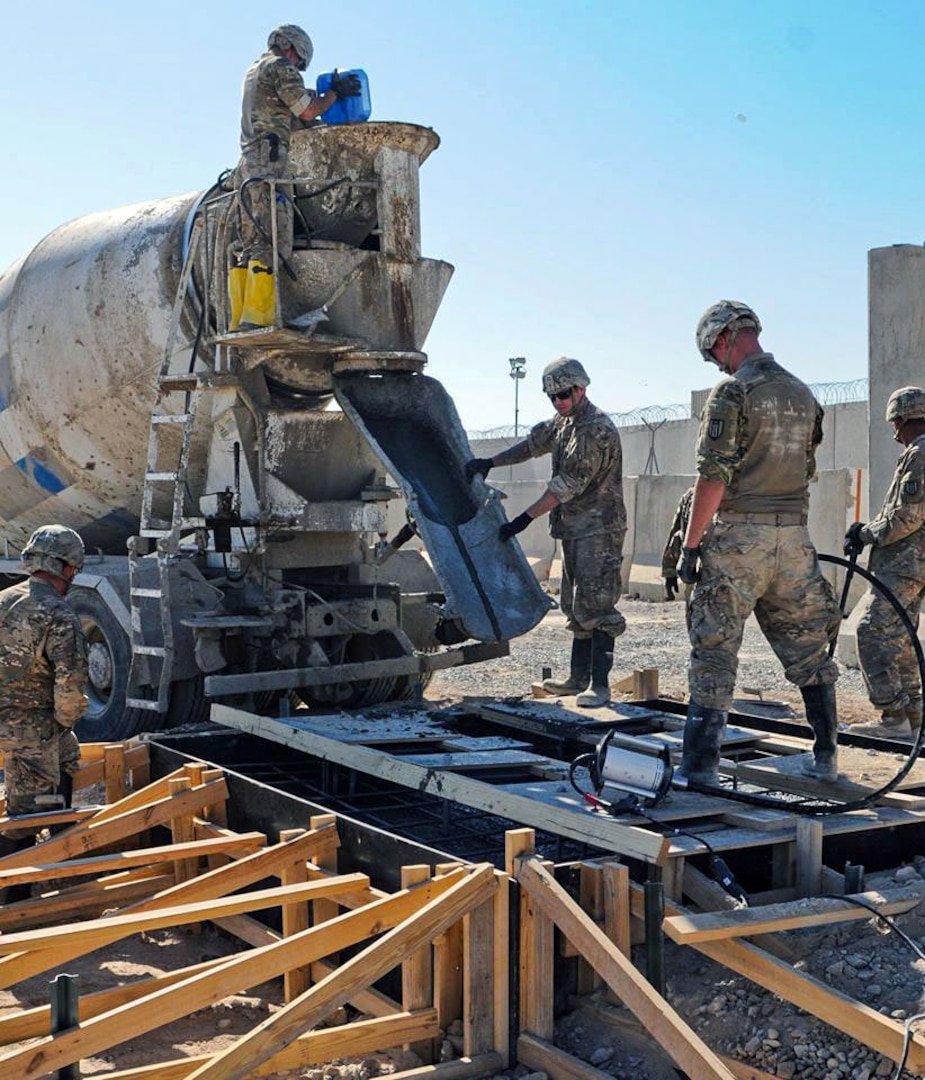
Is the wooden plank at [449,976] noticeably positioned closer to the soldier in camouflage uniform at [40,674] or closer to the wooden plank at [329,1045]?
the wooden plank at [329,1045]

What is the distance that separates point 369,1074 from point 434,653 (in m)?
4.34

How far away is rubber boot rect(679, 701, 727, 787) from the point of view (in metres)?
5.22

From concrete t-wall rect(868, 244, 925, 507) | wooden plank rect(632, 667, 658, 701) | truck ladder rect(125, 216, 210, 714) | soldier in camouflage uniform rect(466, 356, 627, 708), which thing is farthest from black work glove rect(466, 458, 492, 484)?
concrete t-wall rect(868, 244, 925, 507)

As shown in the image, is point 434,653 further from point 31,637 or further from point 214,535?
point 31,637

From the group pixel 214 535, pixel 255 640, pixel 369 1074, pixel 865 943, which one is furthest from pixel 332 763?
pixel 865 943

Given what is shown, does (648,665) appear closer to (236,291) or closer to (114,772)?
(236,291)

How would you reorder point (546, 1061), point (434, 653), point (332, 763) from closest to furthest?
point (546, 1061)
point (332, 763)
point (434, 653)

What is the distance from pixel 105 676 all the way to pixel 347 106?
12.8 feet

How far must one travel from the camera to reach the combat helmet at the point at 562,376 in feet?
24.7

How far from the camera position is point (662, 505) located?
19047 millimetres

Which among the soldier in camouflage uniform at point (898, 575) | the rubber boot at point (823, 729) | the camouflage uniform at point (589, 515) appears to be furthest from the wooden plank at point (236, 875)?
the soldier in camouflage uniform at point (898, 575)

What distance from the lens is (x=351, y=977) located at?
3.86m

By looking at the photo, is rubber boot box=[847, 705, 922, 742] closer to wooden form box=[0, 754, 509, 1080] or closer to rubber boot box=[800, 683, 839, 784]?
rubber boot box=[800, 683, 839, 784]

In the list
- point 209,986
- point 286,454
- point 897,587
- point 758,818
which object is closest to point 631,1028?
point 758,818
